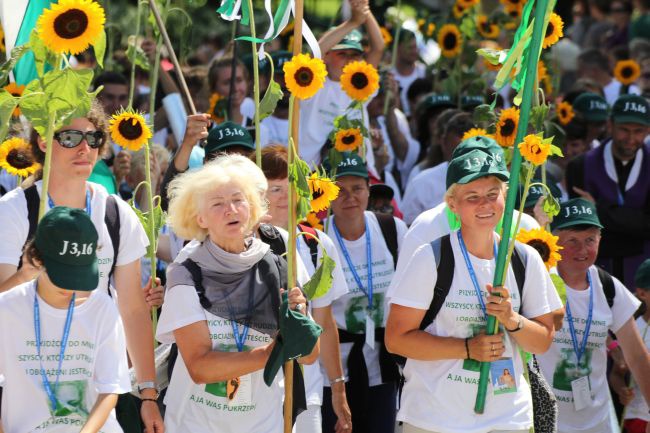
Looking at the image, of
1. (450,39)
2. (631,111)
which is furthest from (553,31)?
(450,39)

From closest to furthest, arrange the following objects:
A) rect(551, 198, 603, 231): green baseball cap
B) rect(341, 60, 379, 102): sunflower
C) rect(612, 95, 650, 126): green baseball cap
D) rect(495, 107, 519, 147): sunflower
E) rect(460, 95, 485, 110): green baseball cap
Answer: rect(495, 107, 519, 147): sunflower → rect(551, 198, 603, 231): green baseball cap → rect(341, 60, 379, 102): sunflower → rect(612, 95, 650, 126): green baseball cap → rect(460, 95, 485, 110): green baseball cap

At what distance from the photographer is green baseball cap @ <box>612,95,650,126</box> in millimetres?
8617

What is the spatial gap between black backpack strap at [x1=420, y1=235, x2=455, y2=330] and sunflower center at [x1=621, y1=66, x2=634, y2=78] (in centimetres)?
681

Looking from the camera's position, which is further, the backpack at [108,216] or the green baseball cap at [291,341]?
the backpack at [108,216]

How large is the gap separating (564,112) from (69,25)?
→ 18.4 ft

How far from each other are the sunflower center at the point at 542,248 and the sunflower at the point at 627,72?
594 centimetres

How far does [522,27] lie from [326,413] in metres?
2.29

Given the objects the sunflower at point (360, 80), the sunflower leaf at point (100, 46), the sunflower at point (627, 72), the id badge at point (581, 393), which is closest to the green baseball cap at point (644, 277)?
the id badge at point (581, 393)

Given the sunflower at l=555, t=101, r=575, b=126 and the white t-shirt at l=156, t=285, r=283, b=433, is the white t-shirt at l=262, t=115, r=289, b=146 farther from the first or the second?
the white t-shirt at l=156, t=285, r=283, b=433

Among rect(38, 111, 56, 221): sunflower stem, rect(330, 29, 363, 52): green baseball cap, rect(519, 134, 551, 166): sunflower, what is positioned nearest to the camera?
rect(38, 111, 56, 221): sunflower stem

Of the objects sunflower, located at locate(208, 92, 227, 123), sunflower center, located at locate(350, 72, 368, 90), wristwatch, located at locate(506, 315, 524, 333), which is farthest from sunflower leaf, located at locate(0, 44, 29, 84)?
sunflower, located at locate(208, 92, 227, 123)

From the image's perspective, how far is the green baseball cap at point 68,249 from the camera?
13.9 feet

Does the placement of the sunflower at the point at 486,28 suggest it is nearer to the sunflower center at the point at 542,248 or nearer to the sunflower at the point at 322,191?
the sunflower center at the point at 542,248

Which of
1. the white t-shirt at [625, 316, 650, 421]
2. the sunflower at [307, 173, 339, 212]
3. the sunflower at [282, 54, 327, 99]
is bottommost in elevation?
the white t-shirt at [625, 316, 650, 421]
